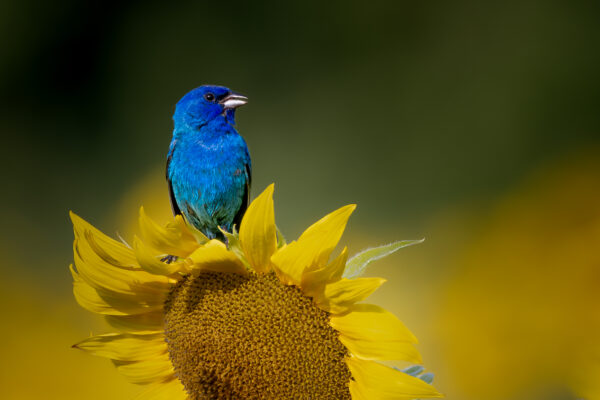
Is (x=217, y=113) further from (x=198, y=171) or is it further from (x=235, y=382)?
Answer: (x=235, y=382)

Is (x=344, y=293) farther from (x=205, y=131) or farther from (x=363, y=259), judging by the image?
(x=205, y=131)

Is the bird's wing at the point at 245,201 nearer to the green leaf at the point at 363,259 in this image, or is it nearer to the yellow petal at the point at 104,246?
the yellow petal at the point at 104,246

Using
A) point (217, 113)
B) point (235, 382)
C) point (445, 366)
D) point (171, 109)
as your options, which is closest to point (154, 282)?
point (235, 382)

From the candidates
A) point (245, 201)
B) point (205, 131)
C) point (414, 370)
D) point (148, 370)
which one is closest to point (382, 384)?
point (414, 370)

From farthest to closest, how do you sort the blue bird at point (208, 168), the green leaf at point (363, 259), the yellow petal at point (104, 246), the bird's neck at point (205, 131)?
the bird's neck at point (205, 131), the blue bird at point (208, 168), the yellow petal at point (104, 246), the green leaf at point (363, 259)

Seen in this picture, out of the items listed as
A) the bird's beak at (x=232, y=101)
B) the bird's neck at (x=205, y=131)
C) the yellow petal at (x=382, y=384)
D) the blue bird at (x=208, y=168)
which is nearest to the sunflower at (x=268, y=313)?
the yellow petal at (x=382, y=384)

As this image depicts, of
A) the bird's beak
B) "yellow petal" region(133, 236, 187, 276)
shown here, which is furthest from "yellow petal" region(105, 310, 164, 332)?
the bird's beak

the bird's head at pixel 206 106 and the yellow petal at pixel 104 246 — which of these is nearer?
the yellow petal at pixel 104 246
